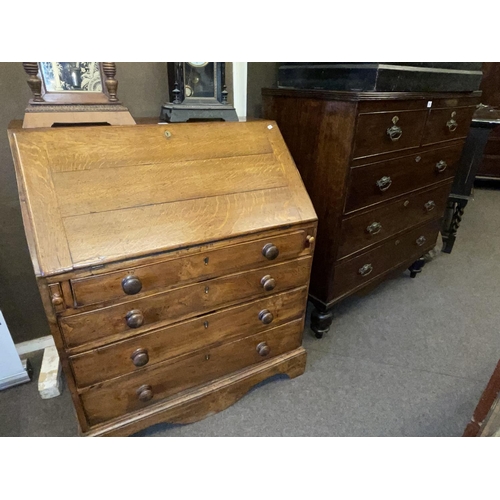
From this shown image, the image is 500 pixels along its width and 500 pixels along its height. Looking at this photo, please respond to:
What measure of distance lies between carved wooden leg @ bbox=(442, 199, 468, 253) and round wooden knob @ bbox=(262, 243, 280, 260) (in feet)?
6.01

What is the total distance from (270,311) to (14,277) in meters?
1.07

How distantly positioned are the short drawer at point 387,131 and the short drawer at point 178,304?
0.49 meters

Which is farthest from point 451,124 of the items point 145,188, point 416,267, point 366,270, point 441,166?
point 145,188

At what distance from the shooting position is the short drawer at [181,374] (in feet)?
3.41

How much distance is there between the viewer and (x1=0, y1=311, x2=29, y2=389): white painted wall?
4.32 ft

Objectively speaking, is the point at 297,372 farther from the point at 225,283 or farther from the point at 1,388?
the point at 1,388

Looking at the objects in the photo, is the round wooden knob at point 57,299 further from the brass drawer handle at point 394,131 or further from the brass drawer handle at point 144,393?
the brass drawer handle at point 394,131

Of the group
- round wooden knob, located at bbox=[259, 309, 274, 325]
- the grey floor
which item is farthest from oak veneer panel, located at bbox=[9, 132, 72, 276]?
the grey floor

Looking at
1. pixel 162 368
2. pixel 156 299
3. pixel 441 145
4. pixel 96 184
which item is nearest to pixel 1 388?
pixel 162 368

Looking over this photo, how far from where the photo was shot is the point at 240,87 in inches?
62.9

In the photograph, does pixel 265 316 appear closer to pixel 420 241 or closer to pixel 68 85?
pixel 68 85

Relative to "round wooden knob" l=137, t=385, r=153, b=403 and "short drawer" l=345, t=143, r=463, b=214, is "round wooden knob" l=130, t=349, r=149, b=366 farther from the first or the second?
"short drawer" l=345, t=143, r=463, b=214

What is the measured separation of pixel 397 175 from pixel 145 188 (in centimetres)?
112

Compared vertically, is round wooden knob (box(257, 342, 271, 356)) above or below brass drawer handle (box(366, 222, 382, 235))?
below
